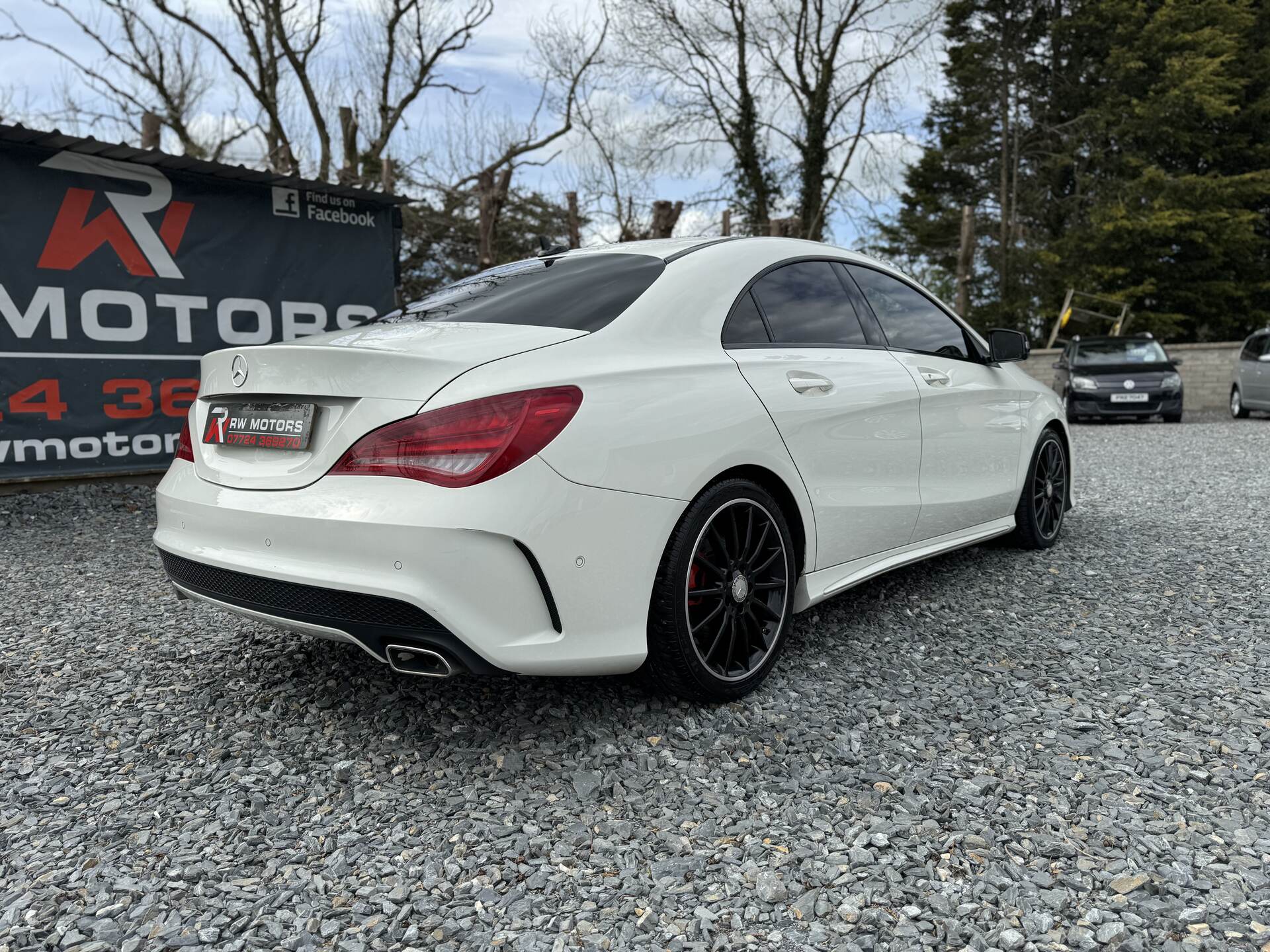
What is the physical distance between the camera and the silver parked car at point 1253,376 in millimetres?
16375

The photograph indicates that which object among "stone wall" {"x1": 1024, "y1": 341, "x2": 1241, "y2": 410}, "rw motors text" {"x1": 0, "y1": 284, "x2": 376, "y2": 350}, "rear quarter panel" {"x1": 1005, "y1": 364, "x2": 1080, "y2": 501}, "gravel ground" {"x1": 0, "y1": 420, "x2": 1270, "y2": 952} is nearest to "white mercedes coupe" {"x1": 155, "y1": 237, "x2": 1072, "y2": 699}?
"gravel ground" {"x1": 0, "y1": 420, "x2": 1270, "y2": 952}

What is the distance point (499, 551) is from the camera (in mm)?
2438

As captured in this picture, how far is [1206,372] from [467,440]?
23.9 metres

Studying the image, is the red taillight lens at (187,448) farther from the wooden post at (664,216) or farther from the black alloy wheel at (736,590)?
the wooden post at (664,216)

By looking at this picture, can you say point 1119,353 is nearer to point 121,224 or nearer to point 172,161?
point 172,161

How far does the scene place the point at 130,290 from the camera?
23.1 feet

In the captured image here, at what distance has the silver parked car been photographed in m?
16.4

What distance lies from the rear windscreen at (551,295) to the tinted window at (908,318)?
47.5 inches

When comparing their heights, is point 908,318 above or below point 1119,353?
below

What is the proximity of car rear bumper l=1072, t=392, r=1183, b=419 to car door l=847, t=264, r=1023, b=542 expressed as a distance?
12669 millimetres

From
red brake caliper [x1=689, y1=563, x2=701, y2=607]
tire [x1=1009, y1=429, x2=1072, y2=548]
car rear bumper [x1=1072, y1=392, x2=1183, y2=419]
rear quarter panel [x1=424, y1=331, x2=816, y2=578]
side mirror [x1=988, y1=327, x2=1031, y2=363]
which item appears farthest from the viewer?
car rear bumper [x1=1072, y1=392, x2=1183, y2=419]

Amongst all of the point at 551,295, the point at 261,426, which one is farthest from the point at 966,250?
the point at 261,426

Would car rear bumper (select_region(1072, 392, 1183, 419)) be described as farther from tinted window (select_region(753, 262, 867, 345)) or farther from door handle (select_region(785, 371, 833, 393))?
door handle (select_region(785, 371, 833, 393))

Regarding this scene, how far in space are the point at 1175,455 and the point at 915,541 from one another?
857 centimetres
